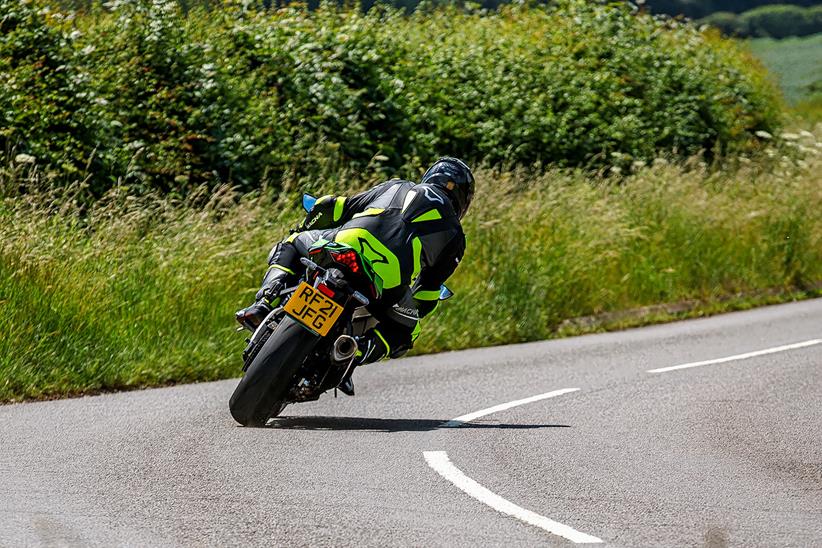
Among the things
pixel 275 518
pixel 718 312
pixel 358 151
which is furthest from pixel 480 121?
pixel 275 518

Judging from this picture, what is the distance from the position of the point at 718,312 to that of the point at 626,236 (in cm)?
150

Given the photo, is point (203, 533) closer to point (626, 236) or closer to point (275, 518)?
point (275, 518)

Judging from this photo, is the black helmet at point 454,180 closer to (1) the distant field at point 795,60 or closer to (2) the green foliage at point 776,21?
(1) the distant field at point 795,60

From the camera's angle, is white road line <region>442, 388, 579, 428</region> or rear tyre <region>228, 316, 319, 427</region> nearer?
rear tyre <region>228, 316, 319, 427</region>

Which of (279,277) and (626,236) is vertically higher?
(279,277)

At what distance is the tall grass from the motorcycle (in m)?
2.37

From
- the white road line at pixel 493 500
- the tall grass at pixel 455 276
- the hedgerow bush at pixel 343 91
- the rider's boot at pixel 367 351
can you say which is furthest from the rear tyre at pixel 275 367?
the hedgerow bush at pixel 343 91

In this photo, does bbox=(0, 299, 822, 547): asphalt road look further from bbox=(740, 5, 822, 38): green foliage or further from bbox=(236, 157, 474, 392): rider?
bbox=(740, 5, 822, 38): green foliage

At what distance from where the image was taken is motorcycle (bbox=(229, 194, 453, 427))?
8367 millimetres

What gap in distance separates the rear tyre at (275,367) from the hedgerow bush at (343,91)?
252 inches

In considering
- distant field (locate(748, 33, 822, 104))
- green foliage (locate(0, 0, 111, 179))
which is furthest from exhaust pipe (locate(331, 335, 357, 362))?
distant field (locate(748, 33, 822, 104))

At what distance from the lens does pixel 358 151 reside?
18.3 metres

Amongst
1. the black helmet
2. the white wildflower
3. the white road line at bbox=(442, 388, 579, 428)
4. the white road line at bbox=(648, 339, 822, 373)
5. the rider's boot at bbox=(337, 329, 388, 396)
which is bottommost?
the white road line at bbox=(648, 339, 822, 373)

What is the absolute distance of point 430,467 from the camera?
25.4 feet
